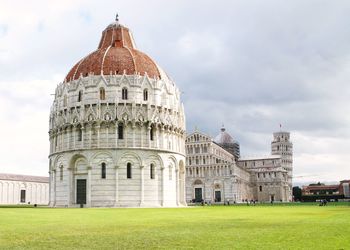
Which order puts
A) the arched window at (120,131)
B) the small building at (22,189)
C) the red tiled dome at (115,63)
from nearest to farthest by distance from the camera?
the arched window at (120,131) → the red tiled dome at (115,63) → the small building at (22,189)

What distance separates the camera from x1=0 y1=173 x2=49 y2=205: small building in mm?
114812

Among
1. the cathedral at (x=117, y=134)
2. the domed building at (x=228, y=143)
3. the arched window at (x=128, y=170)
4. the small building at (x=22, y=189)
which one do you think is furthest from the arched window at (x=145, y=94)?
the domed building at (x=228, y=143)

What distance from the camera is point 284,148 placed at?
175875 millimetres

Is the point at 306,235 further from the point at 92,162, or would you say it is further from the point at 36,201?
the point at 36,201

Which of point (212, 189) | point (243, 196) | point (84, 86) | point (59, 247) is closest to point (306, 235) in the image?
point (59, 247)

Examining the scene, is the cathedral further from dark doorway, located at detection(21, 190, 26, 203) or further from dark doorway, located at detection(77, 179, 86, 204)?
dark doorway, located at detection(21, 190, 26, 203)

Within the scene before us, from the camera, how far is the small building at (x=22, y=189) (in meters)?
115

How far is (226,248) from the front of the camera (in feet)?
43.7

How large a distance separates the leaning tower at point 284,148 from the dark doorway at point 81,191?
123979 millimetres

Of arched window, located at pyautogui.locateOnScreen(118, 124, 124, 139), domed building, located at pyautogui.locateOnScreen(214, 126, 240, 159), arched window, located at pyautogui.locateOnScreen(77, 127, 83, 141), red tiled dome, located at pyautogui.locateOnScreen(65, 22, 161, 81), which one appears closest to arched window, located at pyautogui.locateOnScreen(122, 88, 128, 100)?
red tiled dome, located at pyautogui.locateOnScreen(65, 22, 161, 81)

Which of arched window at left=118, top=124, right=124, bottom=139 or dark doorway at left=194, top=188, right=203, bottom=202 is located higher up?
arched window at left=118, top=124, right=124, bottom=139

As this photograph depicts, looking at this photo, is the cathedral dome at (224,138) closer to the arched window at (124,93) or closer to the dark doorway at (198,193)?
the dark doorway at (198,193)

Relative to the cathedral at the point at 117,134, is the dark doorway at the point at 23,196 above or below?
below

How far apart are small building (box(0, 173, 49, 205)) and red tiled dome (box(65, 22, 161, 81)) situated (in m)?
57.9
